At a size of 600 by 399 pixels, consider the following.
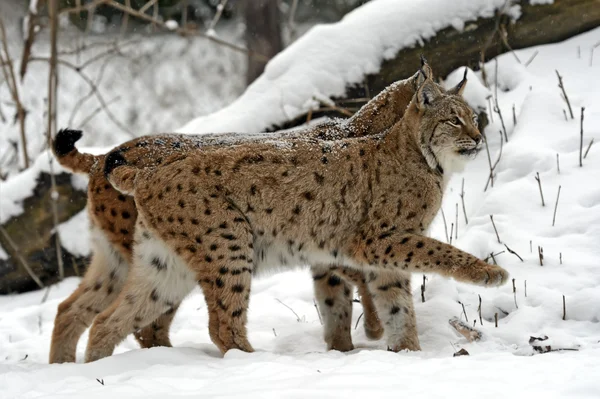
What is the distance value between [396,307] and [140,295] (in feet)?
5.37

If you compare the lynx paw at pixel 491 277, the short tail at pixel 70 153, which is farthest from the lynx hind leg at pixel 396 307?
the short tail at pixel 70 153

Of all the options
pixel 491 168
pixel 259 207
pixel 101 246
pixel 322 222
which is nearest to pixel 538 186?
pixel 491 168

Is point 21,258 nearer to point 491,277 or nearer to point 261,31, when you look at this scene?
point 491,277

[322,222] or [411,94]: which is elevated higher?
[411,94]

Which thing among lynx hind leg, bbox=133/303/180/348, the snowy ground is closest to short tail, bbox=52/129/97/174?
lynx hind leg, bbox=133/303/180/348

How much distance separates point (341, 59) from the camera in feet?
26.7

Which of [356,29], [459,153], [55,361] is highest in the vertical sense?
[356,29]

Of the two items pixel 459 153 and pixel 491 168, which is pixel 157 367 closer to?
pixel 459 153

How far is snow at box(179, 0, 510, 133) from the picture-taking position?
26.3 ft

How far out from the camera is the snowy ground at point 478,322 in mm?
3564

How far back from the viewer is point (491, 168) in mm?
6613

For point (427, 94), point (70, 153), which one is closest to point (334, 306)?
point (427, 94)

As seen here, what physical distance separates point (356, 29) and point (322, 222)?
3.70 metres

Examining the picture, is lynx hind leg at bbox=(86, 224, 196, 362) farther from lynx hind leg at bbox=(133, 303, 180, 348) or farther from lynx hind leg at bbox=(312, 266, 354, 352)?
lynx hind leg at bbox=(312, 266, 354, 352)
